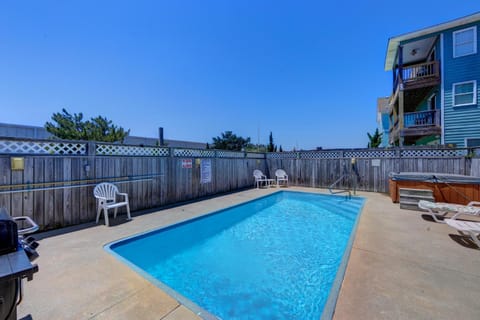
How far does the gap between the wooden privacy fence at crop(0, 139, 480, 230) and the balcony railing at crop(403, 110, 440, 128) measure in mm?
2386

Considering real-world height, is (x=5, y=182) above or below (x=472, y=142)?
below

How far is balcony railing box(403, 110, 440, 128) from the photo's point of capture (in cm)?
863

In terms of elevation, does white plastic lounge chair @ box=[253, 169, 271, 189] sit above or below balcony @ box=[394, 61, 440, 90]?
below

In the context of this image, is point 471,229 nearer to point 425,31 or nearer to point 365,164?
point 365,164

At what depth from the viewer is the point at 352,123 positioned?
52.2 feet

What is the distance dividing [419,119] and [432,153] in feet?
9.73

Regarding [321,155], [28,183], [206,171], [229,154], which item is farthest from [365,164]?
[28,183]

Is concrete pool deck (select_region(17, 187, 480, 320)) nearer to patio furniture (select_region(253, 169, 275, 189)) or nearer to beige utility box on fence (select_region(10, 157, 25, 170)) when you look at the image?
beige utility box on fence (select_region(10, 157, 25, 170))

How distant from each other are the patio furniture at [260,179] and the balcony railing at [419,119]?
259 inches

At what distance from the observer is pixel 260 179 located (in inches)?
399

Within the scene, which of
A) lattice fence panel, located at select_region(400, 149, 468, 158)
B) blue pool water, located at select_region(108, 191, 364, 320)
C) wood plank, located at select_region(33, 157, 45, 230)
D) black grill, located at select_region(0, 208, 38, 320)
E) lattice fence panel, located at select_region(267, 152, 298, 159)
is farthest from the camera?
lattice fence panel, located at select_region(267, 152, 298, 159)

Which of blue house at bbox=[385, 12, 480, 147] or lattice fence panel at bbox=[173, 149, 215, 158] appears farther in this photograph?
blue house at bbox=[385, 12, 480, 147]

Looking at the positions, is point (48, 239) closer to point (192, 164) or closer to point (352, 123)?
point (192, 164)

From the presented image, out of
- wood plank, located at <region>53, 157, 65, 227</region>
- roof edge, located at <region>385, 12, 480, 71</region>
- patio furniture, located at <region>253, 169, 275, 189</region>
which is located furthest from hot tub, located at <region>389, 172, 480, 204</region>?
wood plank, located at <region>53, 157, 65, 227</region>
